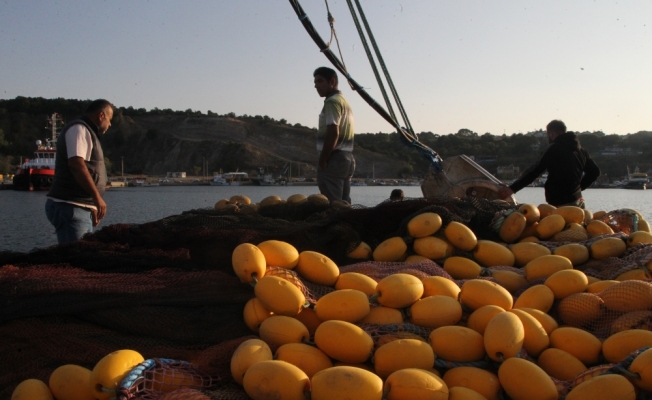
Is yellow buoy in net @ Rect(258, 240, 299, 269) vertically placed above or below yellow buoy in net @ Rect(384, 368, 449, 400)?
above

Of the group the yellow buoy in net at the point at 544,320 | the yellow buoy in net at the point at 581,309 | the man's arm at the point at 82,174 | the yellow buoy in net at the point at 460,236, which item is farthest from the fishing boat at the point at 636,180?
the yellow buoy in net at the point at 544,320

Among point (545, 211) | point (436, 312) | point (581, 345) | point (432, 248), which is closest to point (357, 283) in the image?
point (436, 312)

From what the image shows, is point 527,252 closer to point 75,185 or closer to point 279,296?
point 279,296

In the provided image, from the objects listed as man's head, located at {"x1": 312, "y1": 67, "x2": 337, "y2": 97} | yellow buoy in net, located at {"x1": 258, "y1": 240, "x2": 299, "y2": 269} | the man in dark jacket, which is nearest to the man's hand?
the man in dark jacket

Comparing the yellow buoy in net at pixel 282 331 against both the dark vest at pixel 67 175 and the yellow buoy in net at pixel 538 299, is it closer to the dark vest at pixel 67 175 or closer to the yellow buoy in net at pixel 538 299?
the yellow buoy in net at pixel 538 299

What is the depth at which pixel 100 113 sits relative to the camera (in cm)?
504

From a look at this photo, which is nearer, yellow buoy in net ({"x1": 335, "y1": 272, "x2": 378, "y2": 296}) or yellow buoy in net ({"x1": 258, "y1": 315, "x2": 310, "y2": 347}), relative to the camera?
yellow buoy in net ({"x1": 258, "y1": 315, "x2": 310, "y2": 347})

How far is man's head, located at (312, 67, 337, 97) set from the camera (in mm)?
6000

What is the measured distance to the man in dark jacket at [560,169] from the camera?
623cm

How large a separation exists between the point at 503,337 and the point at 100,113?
4.10 meters

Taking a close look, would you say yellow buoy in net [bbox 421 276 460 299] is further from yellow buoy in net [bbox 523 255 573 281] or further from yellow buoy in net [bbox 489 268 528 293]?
yellow buoy in net [bbox 523 255 573 281]

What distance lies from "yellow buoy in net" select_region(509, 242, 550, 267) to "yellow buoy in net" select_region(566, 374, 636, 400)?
183cm

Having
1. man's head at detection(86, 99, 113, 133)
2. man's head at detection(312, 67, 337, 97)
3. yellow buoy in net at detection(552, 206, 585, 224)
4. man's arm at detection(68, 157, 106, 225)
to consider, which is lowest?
yellow buoy in net at detection(552, 206, 585, 224)

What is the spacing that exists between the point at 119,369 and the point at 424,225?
232 cm
